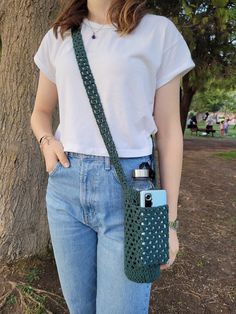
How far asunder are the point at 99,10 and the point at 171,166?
732mm

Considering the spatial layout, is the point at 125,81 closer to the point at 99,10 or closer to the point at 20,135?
the point at 99,10

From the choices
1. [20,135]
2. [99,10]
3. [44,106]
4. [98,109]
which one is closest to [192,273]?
[20,135]

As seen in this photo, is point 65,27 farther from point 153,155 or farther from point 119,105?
point 153,155

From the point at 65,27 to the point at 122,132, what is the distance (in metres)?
0.55

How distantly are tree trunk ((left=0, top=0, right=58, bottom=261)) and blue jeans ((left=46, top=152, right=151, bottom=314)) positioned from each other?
1.32 metres

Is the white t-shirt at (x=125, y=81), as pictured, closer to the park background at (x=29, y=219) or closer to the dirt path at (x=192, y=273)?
the park background at (x=29, y=219)

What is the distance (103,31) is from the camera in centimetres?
152

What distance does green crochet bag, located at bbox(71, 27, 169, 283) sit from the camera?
1319 millimetres

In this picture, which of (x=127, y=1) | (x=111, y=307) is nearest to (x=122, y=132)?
(x=127, y=1)


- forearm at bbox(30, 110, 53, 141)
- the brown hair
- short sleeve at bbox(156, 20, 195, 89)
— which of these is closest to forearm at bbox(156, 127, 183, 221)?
short sleeve at bbox(156, 20, 195, 89)

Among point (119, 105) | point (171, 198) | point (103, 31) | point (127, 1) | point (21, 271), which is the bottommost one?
point (21, 271)

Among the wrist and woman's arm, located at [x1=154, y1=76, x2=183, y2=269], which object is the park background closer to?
the wrist

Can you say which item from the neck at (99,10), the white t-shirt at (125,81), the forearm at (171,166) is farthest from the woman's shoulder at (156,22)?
the forearm at (171,166)

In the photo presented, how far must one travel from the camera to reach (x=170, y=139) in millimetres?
1506
